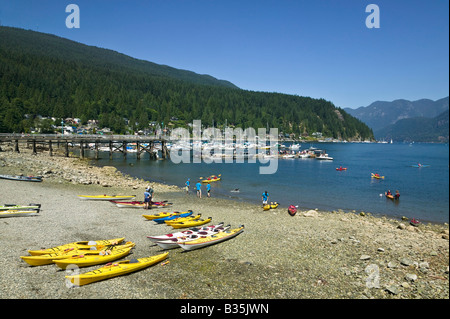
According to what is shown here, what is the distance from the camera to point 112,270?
11.2m

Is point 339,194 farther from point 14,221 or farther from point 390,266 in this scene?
point 14,221

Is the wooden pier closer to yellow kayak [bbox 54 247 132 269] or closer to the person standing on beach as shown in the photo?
the person standing on beach

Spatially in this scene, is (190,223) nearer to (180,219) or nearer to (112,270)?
(180,219)

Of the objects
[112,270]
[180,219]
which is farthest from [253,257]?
[180,219]

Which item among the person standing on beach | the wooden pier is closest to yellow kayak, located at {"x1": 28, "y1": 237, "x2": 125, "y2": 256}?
the person standing on beach

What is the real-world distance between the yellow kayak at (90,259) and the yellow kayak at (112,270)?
886 mm

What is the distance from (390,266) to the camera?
13.4 meters

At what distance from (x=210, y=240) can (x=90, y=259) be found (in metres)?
6.21

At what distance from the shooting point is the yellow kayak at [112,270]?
10.4 metres

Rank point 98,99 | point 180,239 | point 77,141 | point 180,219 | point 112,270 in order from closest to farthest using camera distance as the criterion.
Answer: point 112,270 < point 180,239 < point 180,219 < point 77,141 < point 98,99

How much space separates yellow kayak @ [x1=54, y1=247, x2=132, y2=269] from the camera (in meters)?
11.6

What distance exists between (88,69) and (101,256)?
637 ft

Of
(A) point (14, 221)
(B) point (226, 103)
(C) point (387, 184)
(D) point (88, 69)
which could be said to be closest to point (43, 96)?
(D) point (88, 69)

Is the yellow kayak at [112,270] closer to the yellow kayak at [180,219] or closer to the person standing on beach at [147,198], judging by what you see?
the yellow kayak at [180,219]
